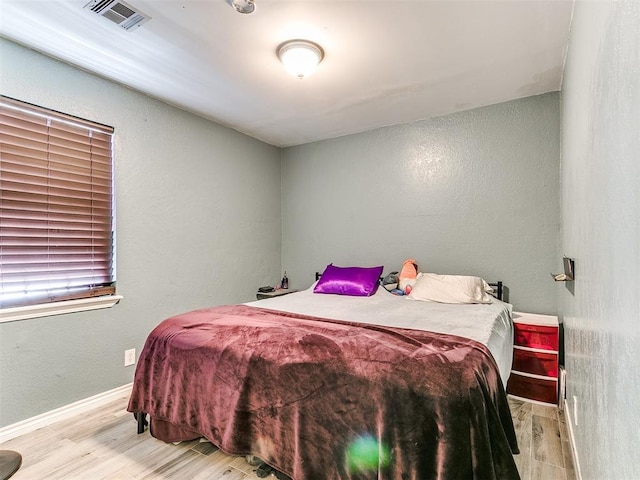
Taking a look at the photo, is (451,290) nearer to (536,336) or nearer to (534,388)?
(536,336)

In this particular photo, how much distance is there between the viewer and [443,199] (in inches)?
131

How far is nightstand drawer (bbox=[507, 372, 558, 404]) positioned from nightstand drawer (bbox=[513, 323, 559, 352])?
25 cm

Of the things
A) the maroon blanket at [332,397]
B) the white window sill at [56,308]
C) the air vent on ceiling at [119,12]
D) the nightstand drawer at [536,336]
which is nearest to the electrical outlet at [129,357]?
the white window sill at [56,308]

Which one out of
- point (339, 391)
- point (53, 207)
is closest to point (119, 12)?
point (53, 207)

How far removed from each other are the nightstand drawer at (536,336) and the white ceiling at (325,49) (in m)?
1.95

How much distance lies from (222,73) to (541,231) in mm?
2958

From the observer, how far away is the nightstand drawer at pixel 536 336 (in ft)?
8.12

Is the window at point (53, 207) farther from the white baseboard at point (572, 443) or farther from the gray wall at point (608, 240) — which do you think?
the white baseboard at point (572, 443)

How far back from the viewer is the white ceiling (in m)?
1.84

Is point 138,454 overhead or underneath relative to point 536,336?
underneath

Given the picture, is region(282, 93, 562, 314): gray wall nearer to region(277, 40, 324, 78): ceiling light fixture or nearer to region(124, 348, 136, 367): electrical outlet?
region(277, 40, 324, 78): ceiling light fixture

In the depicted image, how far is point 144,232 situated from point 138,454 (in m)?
1.68

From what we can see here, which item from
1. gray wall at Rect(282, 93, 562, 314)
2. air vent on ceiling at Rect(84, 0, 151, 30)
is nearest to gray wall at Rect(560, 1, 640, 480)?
gray wall at Rect(282, 93, 562, 314)

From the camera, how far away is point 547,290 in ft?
9.34
